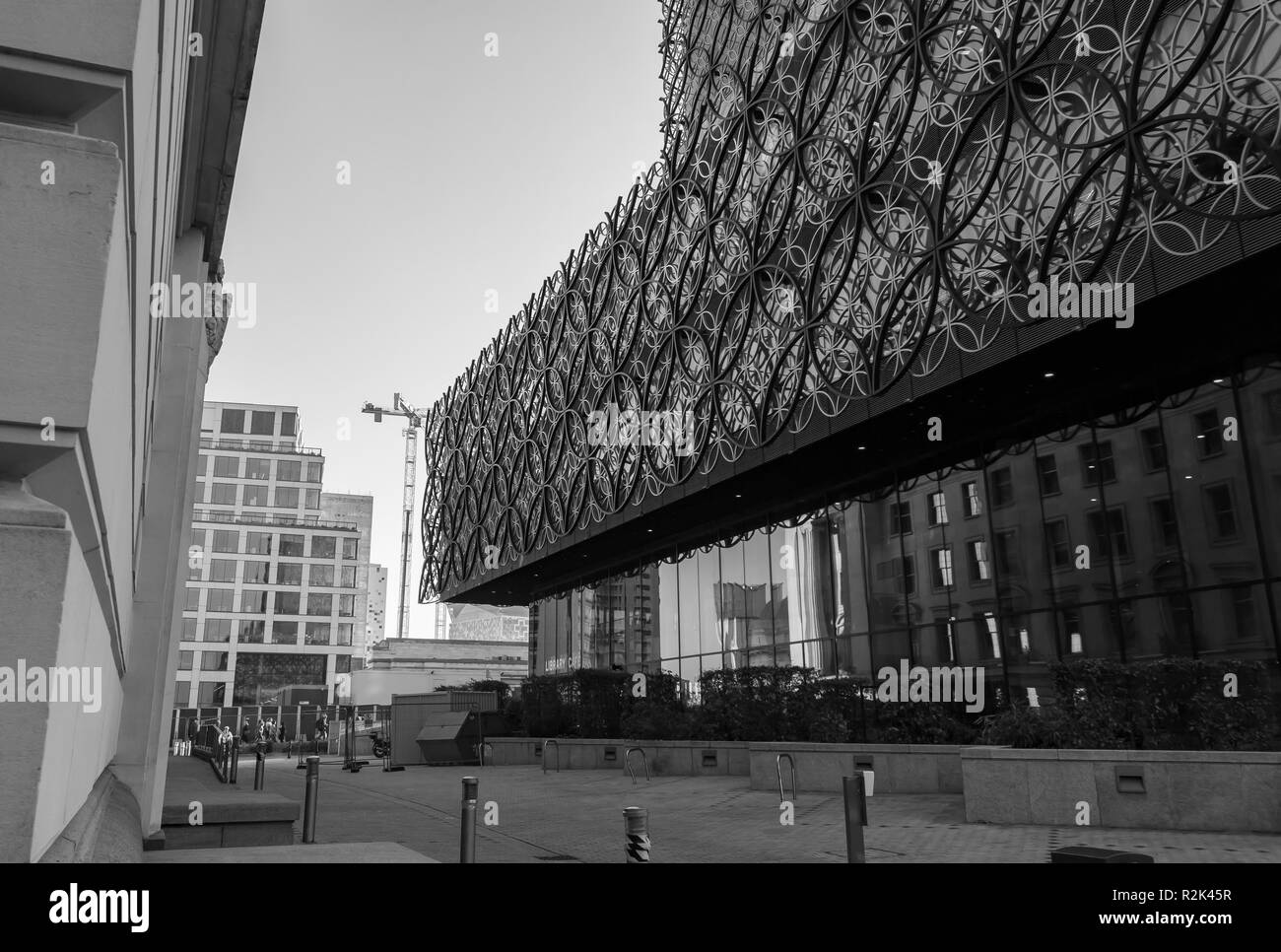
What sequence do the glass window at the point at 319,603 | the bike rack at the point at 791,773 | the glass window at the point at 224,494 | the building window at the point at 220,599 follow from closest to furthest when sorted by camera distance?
the bike rack at the point at 791,773 < the building window at the point at 220,599 < the glass window at the point at 319,603 < the glass window at the point at 224,494

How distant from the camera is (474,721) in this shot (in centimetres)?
3666

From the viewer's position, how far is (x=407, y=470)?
196 meters

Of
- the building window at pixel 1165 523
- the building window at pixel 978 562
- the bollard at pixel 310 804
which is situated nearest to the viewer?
the bollard at pixel 310 804

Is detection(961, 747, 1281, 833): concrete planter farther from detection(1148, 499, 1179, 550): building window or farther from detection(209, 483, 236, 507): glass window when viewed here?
detection(209, 483, 236, 507): glass window

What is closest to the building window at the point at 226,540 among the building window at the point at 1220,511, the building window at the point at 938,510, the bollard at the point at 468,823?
the building window at the point at 938,510

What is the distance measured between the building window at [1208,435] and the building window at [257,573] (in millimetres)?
106361

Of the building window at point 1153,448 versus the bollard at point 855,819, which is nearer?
the bollard at point 855,819

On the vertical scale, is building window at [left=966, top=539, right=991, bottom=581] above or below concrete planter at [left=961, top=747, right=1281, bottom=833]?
above

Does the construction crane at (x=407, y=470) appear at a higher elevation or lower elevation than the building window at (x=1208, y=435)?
higher

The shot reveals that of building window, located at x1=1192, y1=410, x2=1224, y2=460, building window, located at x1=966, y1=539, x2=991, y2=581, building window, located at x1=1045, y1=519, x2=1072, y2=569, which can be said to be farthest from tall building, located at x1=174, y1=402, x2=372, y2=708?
building window, located at x1=1192, y1=410, x2=1224, y2=460

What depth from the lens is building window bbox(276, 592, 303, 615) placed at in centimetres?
10838

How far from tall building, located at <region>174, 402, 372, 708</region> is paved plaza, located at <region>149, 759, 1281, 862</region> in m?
82.8

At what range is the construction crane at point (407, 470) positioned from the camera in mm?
185375

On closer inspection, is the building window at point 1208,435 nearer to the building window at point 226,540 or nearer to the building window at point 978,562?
the building window at point 978,562
